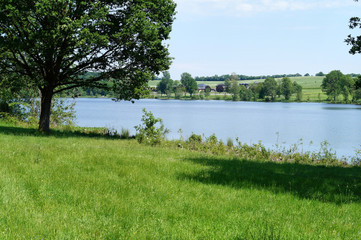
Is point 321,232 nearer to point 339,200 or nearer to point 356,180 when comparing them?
point 339,200

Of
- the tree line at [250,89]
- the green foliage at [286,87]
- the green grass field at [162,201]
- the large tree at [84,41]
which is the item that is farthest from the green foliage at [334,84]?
the green grass field at [162,201]

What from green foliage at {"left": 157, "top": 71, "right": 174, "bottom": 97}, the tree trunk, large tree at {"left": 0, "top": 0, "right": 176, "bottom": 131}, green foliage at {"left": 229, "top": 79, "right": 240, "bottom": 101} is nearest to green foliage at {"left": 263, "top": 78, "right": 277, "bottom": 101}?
green foliage at {"left": 229, "top": 79, "right": 240, "bottom": 101}

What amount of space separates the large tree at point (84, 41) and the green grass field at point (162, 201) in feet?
27.9

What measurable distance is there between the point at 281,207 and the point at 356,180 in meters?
5.10

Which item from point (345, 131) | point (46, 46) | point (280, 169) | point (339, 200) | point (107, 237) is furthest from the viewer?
point (345, 131)

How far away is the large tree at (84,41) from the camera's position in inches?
682

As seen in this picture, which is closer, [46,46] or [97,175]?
[97,175]

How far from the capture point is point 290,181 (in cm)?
1020

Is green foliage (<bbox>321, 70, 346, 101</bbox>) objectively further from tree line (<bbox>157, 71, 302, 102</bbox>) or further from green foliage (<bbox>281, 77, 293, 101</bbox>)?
green foliage (<bbox>281, 77, 293, 101</bbox>)

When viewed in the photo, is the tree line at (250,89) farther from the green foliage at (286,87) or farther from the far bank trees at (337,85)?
the far bank trees at (337,85)

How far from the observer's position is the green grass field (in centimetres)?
569

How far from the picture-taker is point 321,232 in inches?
235

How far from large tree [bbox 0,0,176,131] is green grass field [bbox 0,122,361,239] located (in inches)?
335

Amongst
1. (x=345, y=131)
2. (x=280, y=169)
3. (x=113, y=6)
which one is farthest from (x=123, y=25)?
(x=345, y=131)
